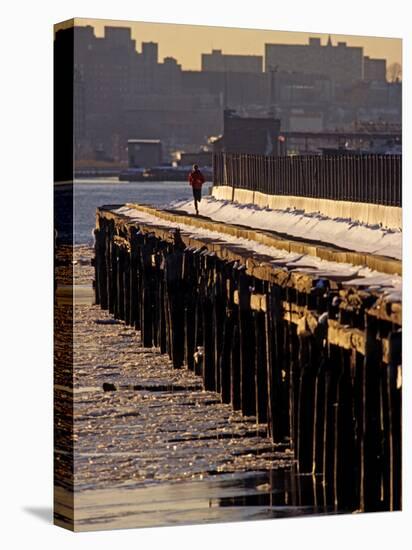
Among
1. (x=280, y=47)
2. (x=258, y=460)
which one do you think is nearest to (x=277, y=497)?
(x=258, y=460)

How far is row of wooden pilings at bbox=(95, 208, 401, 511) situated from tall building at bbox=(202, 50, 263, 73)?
1927mm

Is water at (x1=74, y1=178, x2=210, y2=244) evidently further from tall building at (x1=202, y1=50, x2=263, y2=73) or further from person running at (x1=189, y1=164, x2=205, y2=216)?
tall building at (x1=202, y1=50, x2=263, y2=73)

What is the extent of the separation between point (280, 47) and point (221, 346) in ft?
11.9

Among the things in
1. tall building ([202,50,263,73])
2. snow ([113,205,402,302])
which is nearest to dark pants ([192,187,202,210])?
snow ([113,205,402,302])

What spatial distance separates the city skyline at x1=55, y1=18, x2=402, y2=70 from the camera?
1034 inches

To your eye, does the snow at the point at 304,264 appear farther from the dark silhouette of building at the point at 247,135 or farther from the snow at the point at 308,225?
the dark silhouette of building at the point at 247,135

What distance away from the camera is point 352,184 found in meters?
28.7

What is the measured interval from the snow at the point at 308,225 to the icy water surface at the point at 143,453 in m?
1.68

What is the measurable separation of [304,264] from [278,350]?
0.96 meters

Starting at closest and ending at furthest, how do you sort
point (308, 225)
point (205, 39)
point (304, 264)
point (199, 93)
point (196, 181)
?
point (205, 39), point (199, 93), point (196, 181), point (304, 264), point (308, 225)

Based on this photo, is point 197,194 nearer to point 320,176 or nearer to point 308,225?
point 308,225

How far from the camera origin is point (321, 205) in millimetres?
29000

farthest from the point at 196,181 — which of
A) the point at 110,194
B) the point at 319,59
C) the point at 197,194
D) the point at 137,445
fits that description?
the point at 137,445

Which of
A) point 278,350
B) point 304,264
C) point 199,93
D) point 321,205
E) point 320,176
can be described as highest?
point 199,93
